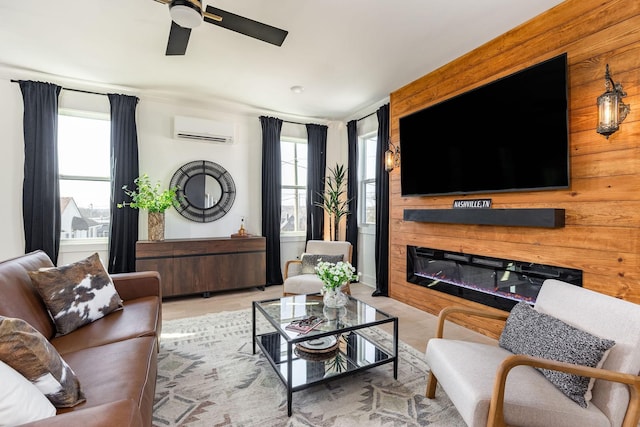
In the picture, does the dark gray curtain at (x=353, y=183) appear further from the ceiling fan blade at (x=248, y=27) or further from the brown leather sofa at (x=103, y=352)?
the brown leather sofa at (x=103, y=352)

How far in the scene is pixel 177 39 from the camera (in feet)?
7.93

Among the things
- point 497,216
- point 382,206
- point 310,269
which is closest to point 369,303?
point 310,269

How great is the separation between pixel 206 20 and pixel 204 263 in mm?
2943

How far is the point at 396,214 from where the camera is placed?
4.04m

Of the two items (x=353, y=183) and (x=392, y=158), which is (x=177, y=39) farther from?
(x=353, y=183)

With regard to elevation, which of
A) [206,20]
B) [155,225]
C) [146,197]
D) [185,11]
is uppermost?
[206,20]

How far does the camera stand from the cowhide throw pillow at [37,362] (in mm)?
1024

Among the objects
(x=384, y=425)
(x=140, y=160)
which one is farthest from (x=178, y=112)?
(x=384, y=425)

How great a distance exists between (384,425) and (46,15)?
392 centimetres

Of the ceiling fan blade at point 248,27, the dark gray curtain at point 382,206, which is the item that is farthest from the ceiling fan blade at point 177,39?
the dark gray curtain at point 382,206

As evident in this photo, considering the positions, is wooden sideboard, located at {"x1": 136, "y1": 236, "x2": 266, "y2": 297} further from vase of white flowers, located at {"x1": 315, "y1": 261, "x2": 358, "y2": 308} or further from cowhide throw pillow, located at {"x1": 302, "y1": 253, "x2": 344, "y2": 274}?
vase of white flowers, located at {"x1": 315, "y1": 261, "x2": 358, "y2": 308}

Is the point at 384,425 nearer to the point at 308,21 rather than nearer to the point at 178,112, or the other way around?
the point at 308,21

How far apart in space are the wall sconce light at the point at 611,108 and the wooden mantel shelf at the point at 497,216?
640mm

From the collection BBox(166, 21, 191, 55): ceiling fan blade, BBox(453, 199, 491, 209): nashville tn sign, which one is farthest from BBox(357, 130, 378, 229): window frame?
BBox(166, 21, 191, 55): ceiling fan blade
